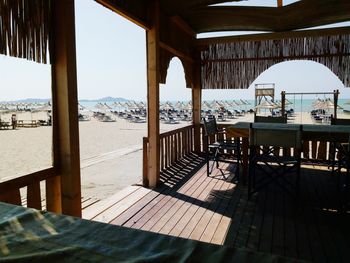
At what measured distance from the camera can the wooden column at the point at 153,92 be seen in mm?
4441

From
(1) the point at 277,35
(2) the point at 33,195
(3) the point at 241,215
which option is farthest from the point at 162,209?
(1) the point at 277,35

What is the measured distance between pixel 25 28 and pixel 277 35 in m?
5.36

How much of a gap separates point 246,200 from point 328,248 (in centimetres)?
140

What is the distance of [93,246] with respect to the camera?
1.03 m

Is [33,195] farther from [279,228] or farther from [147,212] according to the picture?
[279,228]

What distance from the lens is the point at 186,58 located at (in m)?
6.42

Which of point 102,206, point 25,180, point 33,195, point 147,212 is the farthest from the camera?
point 102,206

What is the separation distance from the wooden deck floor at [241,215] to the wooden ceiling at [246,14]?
99.6 inches

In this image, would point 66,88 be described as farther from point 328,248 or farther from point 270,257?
point 328,248

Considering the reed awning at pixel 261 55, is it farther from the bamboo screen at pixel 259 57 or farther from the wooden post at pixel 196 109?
the wooden post at pixel 196 109

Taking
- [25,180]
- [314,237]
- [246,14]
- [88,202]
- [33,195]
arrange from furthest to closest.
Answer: [246,14]
[88,202]
[314,237]
[33,195]
[25,180]

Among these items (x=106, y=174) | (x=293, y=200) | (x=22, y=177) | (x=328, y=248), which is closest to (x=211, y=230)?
(x=328, y=248)

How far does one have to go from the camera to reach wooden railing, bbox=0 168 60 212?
6.97 feet

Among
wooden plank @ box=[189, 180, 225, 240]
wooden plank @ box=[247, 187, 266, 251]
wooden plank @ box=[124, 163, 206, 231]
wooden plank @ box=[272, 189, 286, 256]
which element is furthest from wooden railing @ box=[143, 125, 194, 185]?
wooden plank @ box=[272, 189, 286, 256]
